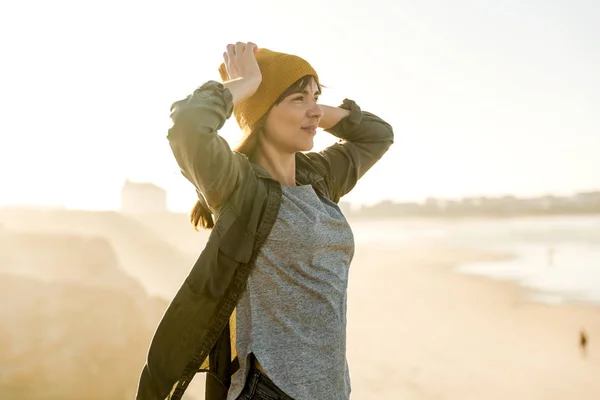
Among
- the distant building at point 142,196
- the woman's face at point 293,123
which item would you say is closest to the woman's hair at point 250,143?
the woman's face at point 293,123

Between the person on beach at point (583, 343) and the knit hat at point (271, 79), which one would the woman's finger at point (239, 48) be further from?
the person on beach at point (583, 343)

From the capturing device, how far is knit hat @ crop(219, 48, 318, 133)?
1.84m

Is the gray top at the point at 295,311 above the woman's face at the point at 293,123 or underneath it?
underneath

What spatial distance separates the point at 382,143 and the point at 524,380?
12054mm

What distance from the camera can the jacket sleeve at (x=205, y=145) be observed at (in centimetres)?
152

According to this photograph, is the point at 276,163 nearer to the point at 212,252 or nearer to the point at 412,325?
the point at 212,252

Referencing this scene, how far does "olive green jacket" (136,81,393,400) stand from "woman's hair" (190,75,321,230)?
5.7 inches

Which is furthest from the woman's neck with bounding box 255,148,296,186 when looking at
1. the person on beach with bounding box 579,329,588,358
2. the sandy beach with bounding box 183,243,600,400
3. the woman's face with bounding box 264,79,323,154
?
the person on beach with bounding box 579,329,588,358

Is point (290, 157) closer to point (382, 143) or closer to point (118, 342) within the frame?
point (382, 143)

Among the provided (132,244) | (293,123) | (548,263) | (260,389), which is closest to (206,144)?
(293,123)

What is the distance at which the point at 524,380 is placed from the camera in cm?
1270

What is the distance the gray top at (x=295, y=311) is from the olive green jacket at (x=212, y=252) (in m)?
0.05

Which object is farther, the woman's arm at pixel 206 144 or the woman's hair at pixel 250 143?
the woman's hair at pixel 250 143

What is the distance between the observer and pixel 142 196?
50562mm
